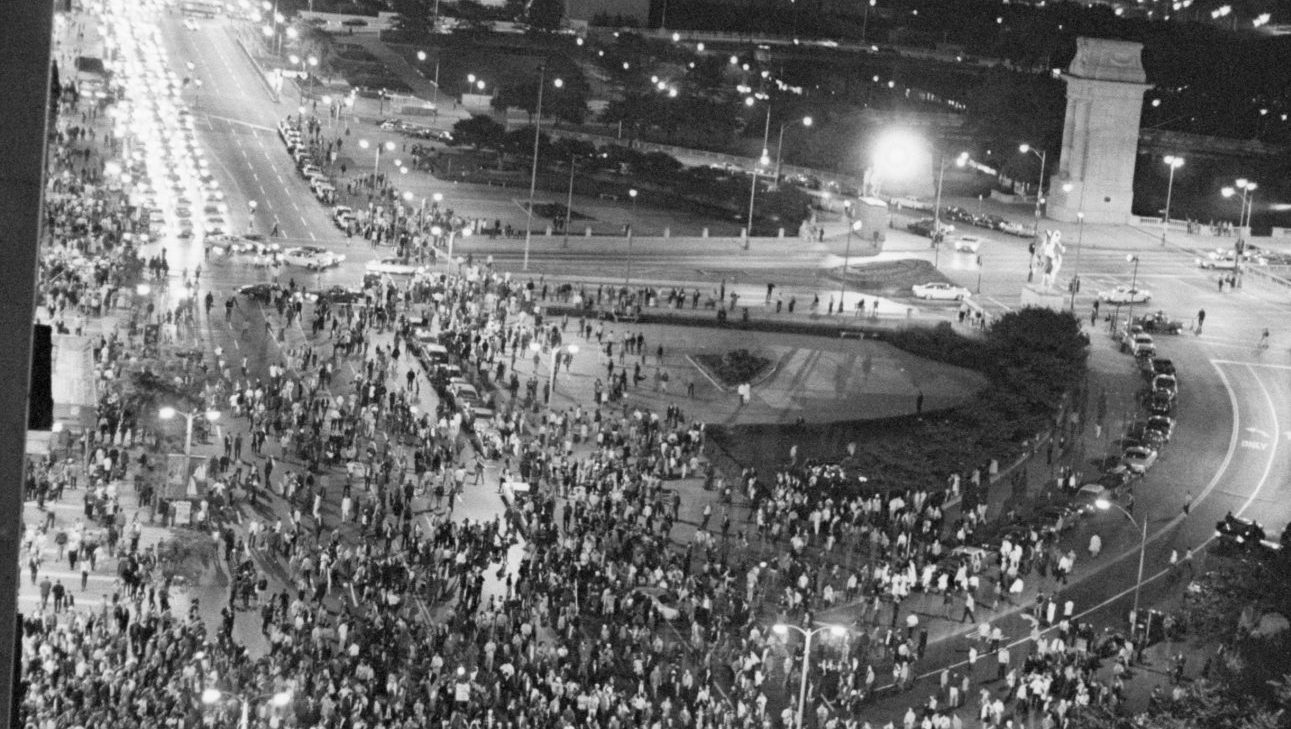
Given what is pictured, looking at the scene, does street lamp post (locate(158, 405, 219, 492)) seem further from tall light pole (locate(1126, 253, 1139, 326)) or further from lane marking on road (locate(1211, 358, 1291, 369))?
tall light pole (locate(1126, 253, 1139, 326))

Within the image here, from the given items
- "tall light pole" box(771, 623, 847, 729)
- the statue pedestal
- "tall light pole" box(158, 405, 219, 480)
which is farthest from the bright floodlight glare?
"tall light pole" box(771, 623, 847, 729)

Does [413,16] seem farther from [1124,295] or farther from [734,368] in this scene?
[734,368]

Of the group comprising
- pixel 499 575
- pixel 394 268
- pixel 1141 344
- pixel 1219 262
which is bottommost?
pixel 499 575

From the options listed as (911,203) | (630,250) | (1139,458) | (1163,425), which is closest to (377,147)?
(911,203)

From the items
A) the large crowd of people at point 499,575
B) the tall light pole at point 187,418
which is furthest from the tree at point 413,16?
the tall light pole at point 187,418

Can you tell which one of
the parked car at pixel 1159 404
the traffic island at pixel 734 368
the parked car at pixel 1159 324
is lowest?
the traffic island at pixel 734 368

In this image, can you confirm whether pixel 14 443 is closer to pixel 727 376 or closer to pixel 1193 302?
pixel 727 376

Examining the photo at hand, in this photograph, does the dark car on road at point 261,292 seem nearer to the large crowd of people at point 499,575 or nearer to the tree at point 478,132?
the large crowd of people at point 499,575
